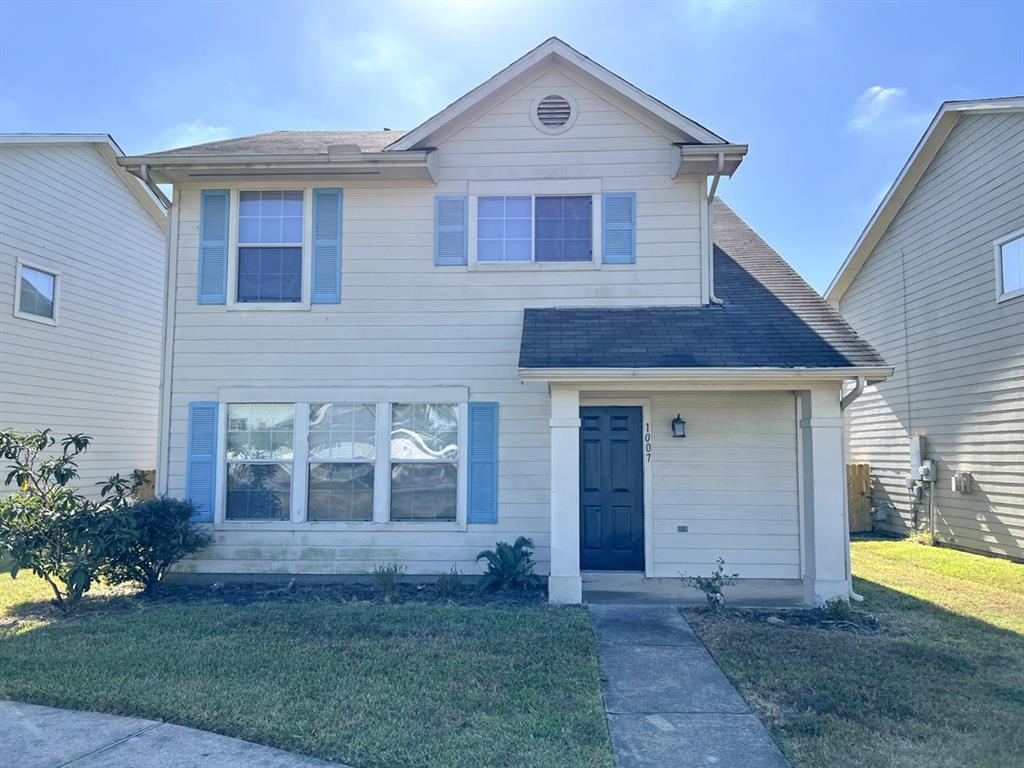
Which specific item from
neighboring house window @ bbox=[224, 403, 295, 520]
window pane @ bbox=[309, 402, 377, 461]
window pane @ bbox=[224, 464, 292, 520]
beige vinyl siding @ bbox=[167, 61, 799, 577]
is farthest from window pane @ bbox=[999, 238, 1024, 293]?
window pane @ bbox=[224, 464, 292, 520]

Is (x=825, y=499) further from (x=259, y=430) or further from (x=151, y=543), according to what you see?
(x=151, y=543)

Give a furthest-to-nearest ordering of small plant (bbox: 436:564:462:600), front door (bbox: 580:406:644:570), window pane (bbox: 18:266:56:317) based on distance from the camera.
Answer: window pane (bbox: 18:266:56:317), front door (bbox: 580:406:644:570), small plant (bbox: 436:564:462:600)

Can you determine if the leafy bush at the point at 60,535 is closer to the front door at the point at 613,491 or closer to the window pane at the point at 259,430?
the window pane at the point at 259,430

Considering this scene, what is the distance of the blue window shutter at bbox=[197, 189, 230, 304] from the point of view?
8.05m

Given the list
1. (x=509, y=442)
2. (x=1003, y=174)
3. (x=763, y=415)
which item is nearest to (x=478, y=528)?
(x=509, y=442)

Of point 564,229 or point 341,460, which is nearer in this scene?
point 341,460

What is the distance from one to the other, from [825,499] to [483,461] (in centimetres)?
366

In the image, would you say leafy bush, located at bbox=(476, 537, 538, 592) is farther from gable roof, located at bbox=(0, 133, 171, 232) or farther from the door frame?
gable roof, located at bbox=(0, 133, 171, 232)

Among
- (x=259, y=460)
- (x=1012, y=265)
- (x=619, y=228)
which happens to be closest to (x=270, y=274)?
(x=259, y=460)

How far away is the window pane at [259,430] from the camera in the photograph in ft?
26.0

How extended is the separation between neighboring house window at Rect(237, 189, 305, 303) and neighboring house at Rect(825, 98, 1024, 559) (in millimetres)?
9731

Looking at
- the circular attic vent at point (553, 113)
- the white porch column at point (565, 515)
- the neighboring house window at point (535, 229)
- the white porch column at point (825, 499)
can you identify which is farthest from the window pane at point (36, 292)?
the white porch column at point (825, 499)

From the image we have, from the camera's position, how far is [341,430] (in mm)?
7887

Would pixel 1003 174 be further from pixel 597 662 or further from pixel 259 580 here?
pixel 259 580
